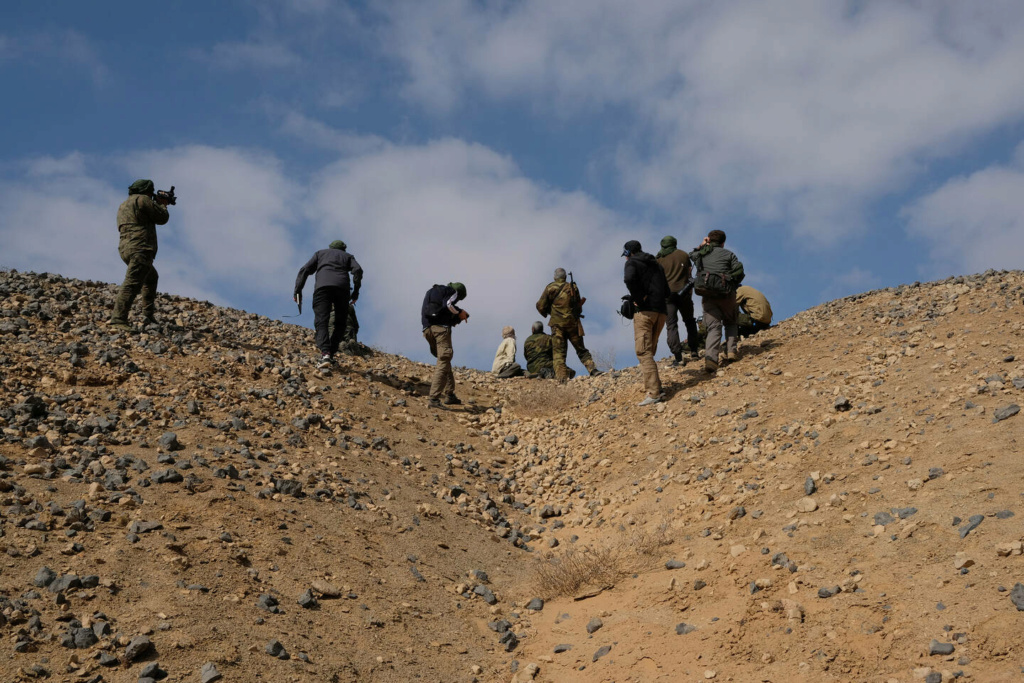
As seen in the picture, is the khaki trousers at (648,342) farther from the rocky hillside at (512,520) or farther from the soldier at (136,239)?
the soldier at (136,239)

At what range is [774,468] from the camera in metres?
8.23

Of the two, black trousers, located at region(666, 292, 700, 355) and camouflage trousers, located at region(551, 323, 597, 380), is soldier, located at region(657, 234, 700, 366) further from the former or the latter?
camouflage trousers, located at region(551, 323, 597, 380)

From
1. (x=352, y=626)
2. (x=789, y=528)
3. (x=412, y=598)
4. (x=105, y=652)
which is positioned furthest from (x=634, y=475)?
(x=105, y=652)

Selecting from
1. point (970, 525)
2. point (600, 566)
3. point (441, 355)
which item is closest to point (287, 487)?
point (600, 566)

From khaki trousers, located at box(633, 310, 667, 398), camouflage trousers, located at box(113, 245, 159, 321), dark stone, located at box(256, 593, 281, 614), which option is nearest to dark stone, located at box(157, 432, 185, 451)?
dark stone, located at box(256, 593, 281, 614)

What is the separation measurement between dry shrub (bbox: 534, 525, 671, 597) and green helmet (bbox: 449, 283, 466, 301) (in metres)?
5.78

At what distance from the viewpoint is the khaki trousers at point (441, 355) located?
12516mm

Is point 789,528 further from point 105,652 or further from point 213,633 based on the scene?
point 105,652

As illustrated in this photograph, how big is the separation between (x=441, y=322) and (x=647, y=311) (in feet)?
10.6

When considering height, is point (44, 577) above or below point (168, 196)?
below

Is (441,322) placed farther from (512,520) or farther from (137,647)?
(137,647)

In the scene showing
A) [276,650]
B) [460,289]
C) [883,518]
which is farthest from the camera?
[460,289]

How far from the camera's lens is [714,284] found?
39.0ft

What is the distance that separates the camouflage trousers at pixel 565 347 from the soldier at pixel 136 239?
747 cm
